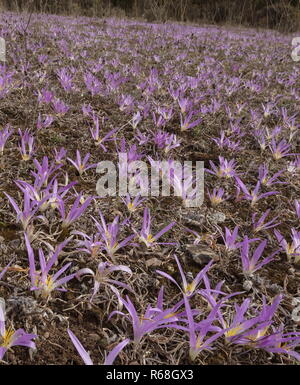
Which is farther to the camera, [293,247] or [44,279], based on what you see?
[293,247]

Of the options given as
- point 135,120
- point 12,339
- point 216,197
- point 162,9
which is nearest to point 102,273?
point 12,339

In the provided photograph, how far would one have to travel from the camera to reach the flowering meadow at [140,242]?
1339mm

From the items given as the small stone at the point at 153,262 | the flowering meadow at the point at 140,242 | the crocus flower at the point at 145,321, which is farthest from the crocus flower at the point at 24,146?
the crocus flower at the point at 145,321

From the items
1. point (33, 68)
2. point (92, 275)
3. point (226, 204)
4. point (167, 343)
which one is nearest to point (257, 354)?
point (167, 343)

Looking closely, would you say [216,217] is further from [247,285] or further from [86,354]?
[86,354]

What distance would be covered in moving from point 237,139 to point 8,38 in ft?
15.8

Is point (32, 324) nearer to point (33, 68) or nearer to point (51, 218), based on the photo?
point (51, 218)

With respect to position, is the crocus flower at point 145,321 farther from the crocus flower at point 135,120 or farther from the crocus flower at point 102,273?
the crocus flower at point 135,120

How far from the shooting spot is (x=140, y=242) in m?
1.85

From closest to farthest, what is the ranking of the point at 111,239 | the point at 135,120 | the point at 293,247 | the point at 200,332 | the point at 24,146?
the point at 200,332
the point at 111,239
the point at 293,247
the point at 24,146
the point at 135,120

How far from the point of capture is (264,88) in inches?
208

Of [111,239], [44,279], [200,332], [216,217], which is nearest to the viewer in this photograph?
[200,332]

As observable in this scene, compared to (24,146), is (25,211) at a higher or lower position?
lower

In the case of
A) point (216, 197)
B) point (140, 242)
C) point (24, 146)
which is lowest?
point (140, 242)
